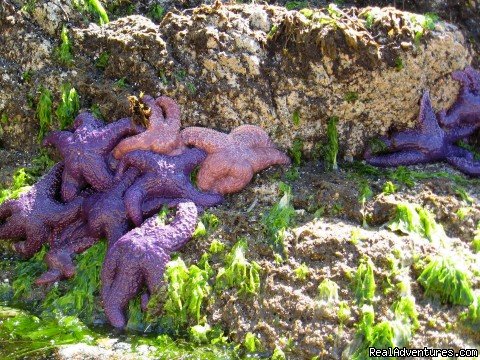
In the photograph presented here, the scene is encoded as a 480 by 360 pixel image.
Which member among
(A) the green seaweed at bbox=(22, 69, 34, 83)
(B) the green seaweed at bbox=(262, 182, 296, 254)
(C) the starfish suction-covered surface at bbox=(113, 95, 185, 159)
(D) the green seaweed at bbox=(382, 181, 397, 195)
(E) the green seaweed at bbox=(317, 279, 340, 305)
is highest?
(A) the green seaweed at bbox=(22, 69, 34, 83)

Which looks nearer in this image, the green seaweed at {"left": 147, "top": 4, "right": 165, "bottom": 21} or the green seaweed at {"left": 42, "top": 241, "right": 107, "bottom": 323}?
the green seaweed at {"left": 42, "top": 241, "right": 107, "bottom": 323}

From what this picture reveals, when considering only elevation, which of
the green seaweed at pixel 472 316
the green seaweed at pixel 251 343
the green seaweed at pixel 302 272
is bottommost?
the green seaweed at pixel 251 343

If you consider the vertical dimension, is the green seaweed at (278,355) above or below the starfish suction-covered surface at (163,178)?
below

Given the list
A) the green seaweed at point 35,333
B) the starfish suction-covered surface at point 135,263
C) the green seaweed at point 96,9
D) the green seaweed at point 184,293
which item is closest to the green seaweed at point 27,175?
the green seaweed at point 35,333

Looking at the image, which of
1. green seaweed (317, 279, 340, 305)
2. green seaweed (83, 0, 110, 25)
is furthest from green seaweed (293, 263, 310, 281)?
green seaweed (83, 0, 110, 25)

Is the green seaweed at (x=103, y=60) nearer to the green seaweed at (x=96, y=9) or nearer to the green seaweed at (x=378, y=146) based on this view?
the green seaweed at (x=96, y=9)

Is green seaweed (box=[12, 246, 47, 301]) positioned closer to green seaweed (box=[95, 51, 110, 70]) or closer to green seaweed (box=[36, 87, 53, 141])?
green seaweed (box=[36, 87, 53, 141])
